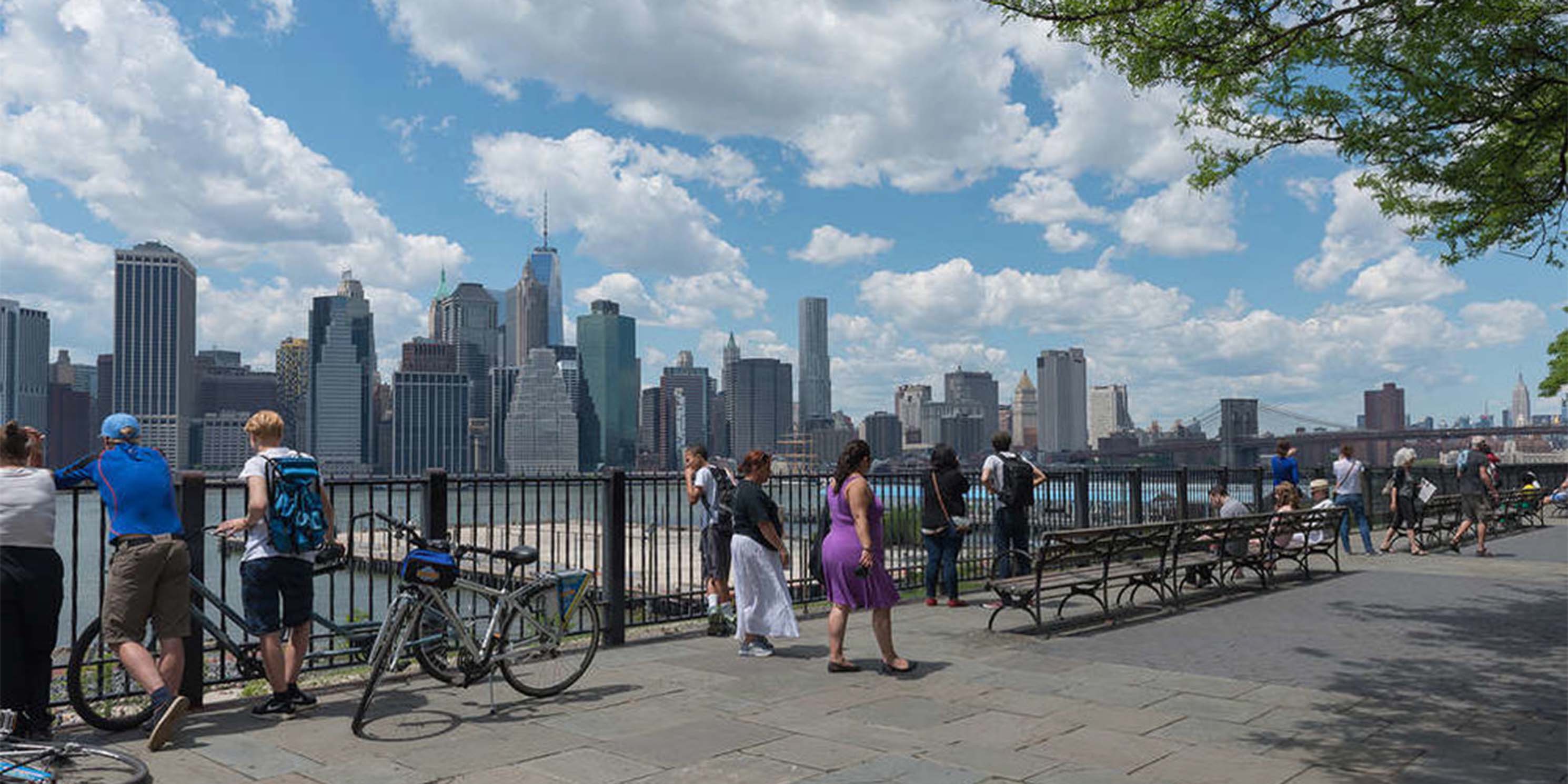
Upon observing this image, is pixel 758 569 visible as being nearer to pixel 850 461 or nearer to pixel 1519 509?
pixel 850 461

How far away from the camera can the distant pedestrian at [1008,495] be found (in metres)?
11.6

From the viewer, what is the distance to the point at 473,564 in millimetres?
6734

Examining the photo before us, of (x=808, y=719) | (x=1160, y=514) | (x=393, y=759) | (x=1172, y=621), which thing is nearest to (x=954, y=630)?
(x=1172, y=621)

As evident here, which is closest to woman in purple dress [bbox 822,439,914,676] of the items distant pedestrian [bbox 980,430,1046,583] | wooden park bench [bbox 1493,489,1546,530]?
distant pedestrian [bbox 980,430,1046,583]

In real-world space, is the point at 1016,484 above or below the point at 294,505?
below

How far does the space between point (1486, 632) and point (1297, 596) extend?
→ 8.08 feet

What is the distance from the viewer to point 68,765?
505 centimetres

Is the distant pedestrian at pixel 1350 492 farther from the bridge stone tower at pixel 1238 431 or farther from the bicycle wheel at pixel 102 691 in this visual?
the bridge stone tower at pixel 1238 431

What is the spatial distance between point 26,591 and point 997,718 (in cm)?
550

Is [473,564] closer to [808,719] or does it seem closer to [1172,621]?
[808,719]

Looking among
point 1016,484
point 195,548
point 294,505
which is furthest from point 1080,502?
point 195,548

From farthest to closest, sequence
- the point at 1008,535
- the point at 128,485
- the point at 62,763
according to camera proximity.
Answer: the point at 1008,535 < the point at 128,485 < the point at 62,763

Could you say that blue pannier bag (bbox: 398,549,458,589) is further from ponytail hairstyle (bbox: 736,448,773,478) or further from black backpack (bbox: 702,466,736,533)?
black backpack (bbox: 702,466,736,533)

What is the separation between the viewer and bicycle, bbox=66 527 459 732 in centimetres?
588
